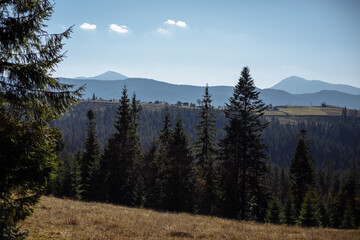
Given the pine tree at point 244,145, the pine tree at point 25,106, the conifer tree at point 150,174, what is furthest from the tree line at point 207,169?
the pine tree at point 25,106

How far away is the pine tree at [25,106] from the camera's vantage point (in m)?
7.42

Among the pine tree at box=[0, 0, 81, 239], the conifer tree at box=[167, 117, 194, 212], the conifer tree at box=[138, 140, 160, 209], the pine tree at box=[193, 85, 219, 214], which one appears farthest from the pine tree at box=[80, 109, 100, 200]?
the pine tree at box=[0, 0, 81, 239]

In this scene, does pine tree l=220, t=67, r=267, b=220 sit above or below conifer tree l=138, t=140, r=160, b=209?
above

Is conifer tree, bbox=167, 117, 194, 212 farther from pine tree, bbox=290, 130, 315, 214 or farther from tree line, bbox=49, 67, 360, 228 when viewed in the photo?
pine tree, bbox=290, 130, 315, 214

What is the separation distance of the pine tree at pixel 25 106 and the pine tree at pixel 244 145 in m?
21.3

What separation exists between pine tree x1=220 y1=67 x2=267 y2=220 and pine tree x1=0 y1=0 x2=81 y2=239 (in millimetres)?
21277

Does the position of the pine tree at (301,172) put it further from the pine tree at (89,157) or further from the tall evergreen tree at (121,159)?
the pine tree at (89,157)

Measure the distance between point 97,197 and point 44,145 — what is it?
3071 cm

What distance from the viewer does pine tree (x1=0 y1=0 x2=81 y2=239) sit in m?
7.42

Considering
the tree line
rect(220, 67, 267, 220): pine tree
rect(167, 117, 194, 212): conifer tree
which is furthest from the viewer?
rect(167, 117, 194, 212): conifer tree

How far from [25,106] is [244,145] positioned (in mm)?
22653

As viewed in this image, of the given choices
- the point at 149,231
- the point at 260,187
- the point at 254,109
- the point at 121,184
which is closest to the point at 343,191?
the point at 260,187

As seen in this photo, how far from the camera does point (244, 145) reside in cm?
2689

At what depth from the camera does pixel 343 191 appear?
5072 cm
